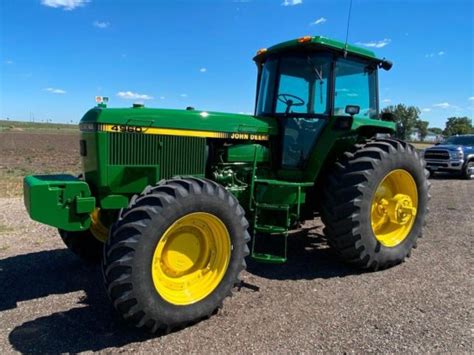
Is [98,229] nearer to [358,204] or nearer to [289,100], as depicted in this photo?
[289,100]

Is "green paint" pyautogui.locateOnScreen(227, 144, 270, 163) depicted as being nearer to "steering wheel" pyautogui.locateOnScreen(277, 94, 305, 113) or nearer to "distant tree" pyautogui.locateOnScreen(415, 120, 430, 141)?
"steering wheel" pyautogui.locateOnScreen(277, 94, 305, 113)

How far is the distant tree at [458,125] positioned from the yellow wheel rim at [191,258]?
277ft

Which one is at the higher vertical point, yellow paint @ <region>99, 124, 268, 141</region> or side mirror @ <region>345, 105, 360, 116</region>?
side mirror @ <region>345, 105, 360, 116</region>

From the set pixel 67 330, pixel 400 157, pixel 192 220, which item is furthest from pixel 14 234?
pixel 400 157

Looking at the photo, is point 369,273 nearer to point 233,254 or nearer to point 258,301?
point 258,301

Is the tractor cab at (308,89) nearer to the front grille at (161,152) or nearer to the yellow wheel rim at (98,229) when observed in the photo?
the front grille at (161,152)

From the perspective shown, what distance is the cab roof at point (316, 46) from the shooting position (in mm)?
5051

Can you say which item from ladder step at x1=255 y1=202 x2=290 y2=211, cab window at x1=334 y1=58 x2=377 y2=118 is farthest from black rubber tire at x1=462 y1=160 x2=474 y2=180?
ladder step at x1=255 y1=202 x2=290 y2=211

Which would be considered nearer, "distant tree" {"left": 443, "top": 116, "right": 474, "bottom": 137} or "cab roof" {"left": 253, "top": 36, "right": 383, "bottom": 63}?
"cab roof" {"left": 253, "top": 36, "right": 383, "bottom": 63}

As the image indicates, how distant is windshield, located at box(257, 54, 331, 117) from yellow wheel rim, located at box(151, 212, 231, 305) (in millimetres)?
2079

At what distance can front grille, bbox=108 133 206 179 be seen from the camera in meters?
4.14

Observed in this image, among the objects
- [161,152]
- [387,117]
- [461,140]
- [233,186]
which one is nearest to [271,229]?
[233,186]

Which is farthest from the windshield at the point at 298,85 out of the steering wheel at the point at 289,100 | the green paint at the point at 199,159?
the green paint at the point at 199,159

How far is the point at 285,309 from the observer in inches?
159
